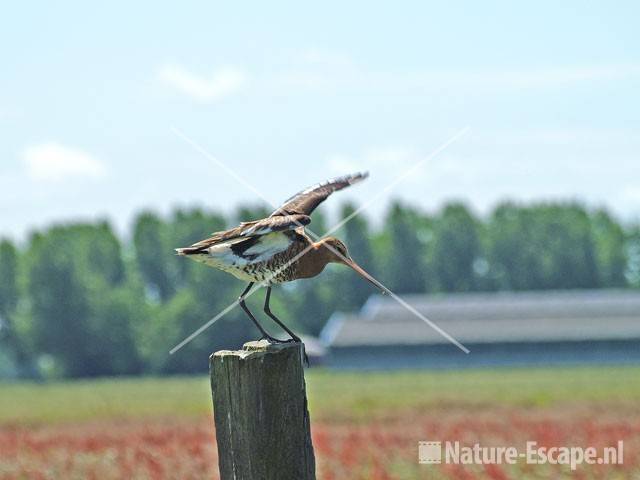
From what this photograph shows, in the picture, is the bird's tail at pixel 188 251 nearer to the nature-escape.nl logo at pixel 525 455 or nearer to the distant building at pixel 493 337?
the nature-escape.nl logo at pixel 525 455

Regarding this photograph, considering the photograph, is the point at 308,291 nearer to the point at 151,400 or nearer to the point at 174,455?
the point at 151,400

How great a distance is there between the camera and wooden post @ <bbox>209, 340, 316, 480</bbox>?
174 inches

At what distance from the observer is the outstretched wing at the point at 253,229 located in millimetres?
4910

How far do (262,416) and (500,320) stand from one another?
292 feet

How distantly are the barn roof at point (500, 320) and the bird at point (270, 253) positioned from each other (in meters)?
Result: 77.7

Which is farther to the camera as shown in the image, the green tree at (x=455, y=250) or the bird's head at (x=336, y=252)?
the green tree at (x=455, y=250)

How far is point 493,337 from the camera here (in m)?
87.8

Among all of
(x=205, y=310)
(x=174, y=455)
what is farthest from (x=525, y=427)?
(x=205, y=310)

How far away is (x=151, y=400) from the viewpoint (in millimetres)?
44000

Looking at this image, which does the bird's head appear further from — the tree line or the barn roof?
the tree line

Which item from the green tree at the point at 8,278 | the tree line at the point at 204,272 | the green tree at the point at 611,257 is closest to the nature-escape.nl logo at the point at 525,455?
the tree line at the point at 204,272

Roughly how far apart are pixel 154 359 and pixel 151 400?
5556 centimetres

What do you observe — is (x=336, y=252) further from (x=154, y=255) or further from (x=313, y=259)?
(x=154, y=255)

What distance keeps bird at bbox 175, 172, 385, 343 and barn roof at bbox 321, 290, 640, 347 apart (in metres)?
77.7
